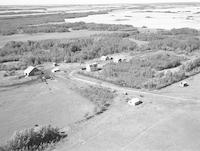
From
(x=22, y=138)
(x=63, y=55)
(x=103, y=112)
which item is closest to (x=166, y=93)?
(x=103, y=112)

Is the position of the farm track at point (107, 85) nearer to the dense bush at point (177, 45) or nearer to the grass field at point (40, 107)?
the grass field at point (40, 107)

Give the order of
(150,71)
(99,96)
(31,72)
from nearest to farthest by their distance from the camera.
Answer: (99,96), (150,71), (31,72)

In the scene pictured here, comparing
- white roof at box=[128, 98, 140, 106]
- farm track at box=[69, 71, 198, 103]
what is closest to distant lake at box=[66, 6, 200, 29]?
farm track at box=[69, 71, 198, 103]

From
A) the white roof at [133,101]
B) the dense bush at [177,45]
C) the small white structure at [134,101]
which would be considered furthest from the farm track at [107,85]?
the dense bush at [177,45]

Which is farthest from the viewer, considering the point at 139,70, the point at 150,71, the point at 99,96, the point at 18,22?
the point at 18,22

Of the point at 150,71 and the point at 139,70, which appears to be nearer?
the point at 150,71

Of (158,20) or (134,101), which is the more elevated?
(158,20)

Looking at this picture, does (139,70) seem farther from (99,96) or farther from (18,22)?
(18,22)

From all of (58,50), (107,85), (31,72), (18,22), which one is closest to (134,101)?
(107,85)
